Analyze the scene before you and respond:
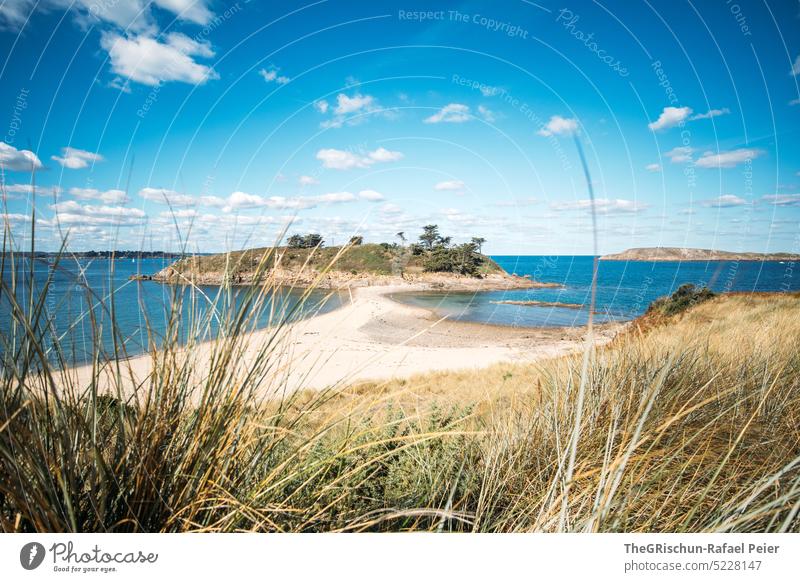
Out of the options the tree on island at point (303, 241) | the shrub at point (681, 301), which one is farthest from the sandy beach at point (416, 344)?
the tree on island at point (303, 241)

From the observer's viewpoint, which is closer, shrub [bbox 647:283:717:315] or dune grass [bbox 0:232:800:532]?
dune grass [bbox 0:232:800:532]

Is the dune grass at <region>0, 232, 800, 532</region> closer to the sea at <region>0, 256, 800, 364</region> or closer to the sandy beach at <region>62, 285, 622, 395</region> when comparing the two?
the sea at <region>0, 256, 800, 364</region>

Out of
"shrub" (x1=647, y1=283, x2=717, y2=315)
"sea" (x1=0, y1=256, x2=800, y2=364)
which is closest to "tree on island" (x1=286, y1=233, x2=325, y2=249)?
"sea" (x1=0, y1=256, x2=800, y2=364)

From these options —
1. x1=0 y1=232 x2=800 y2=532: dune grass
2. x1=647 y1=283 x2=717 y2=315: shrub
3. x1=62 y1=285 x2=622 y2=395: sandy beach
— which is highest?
x1=0 y1=232 x2=800 y2=532: dune grass

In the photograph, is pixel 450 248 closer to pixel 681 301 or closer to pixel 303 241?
pixel 681 301

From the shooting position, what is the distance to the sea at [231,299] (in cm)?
135

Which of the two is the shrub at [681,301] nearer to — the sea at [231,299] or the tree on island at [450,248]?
the sea at [231,299]

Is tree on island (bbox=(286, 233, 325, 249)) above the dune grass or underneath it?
above

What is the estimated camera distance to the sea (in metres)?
1.35

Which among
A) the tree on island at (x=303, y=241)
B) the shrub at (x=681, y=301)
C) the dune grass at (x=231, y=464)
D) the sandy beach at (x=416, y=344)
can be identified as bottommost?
the sandy beach at (x=416, y=344)

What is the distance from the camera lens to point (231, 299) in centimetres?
138
